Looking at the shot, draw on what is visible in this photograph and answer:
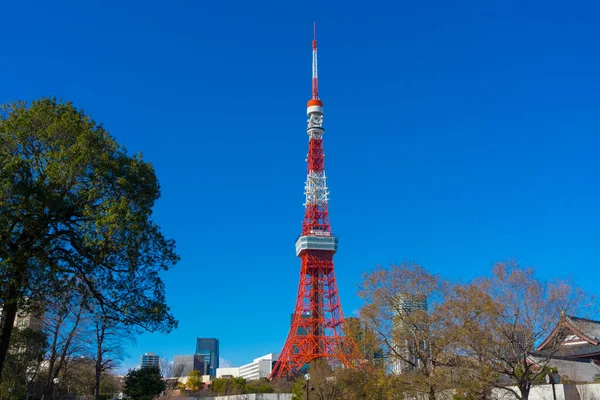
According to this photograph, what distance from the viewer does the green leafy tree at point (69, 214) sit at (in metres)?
13.8

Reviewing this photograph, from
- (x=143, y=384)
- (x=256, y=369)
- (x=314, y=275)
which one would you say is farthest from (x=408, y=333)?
(x=256, y=369)

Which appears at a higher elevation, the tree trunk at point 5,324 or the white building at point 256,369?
the white building at point 256,369

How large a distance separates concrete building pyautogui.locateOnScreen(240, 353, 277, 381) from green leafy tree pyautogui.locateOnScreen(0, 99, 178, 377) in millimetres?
128235

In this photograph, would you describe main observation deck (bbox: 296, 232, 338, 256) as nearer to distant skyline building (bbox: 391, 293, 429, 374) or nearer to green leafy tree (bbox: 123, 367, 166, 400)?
green leafy tree (bbox: 123, 367, 166, 400)

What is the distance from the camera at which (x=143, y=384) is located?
1511 inches

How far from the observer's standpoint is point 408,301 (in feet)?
74.7

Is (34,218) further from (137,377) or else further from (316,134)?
(316,134)

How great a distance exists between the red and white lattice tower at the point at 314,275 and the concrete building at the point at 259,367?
78.5 metres

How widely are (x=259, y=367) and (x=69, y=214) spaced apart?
145 meters

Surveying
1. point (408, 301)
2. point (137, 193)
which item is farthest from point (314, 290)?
point (137, 193)

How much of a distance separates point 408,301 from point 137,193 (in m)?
12.2

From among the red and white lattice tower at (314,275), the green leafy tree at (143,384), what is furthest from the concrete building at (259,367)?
the green leafy tree at (143,384)

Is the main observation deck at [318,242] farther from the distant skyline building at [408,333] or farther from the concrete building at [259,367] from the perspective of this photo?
the concrete building at [259,367]

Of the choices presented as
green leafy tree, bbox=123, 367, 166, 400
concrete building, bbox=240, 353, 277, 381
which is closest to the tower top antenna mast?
green leafy tree, bbox=123, 367, 166, 400
